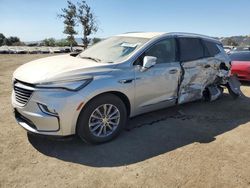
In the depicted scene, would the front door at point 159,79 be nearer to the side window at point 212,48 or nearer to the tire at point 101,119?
the tire at point 101,119

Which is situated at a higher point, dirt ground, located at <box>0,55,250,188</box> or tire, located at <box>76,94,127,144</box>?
tire, located at <box>76,94,127,144</box>

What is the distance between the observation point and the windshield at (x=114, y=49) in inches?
195

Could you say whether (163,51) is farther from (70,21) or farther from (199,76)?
(70,21)

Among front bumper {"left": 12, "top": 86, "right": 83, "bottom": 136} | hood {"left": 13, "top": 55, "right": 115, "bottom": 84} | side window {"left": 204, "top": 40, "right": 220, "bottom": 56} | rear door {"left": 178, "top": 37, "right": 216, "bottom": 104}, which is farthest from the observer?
side window {"left": 204, "top": 40, "right": 220, "bottom": 56}

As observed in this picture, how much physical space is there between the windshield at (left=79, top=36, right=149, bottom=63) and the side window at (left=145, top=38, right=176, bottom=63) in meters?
0.22

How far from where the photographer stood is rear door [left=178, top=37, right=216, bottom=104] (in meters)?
5.78

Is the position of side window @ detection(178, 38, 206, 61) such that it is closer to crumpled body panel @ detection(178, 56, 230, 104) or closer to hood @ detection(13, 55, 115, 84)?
crumpled body panel @ detection(178, 56, 230, 104)

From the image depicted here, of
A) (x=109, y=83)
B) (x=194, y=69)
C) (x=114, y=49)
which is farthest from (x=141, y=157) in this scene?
(x=194, y=69)

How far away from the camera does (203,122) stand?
224 inches

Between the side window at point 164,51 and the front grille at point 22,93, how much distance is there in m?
2.12

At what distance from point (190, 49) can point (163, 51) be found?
93 cm

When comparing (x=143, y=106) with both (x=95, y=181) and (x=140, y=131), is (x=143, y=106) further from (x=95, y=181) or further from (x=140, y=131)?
(x=95, y=181)

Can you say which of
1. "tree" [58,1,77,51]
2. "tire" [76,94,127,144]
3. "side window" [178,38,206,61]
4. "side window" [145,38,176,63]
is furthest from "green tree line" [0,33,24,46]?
"tire" [76,94,127,144]

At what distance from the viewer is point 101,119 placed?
446 cm
